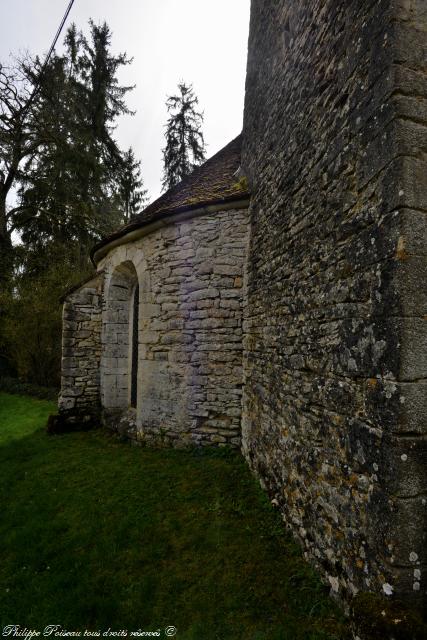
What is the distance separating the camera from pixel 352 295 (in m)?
2.31

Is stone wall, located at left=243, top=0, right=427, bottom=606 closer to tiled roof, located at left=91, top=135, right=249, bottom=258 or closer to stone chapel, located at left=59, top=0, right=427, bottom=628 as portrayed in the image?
stone chapel, located at left=59, top=0, right=427, bottom=628

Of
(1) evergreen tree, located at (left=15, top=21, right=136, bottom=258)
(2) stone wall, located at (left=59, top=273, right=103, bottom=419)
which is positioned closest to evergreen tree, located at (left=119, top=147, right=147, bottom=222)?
(1) evergreen tree, located at (left=15, top=21, right=136, bottom=258)

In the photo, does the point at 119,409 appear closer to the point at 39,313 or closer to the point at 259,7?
the point at 39,313

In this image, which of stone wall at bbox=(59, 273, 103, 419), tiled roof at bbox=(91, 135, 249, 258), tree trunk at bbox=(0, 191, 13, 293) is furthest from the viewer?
tree trunk at bbox=(0, 191, 13, 293)

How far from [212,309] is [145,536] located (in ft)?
10.9

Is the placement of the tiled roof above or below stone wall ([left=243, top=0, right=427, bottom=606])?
above

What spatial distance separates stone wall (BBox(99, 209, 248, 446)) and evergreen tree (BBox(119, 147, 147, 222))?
1211cm

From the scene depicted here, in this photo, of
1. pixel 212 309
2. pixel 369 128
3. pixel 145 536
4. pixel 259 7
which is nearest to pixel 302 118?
pixel 369 128

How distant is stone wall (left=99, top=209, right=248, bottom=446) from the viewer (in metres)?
5.55

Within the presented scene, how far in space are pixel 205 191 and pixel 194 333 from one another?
8.79 ft

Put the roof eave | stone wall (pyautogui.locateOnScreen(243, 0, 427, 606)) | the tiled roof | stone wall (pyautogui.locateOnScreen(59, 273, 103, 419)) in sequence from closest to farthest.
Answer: stone wall (pyautogui.locateOnScreen(243, 0, 427, 606)) < the roof eave < the tiled roof < stone wall (pyautogui.locateOnScreen(59, 273, 103, 419))

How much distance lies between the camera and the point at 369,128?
2.20 m

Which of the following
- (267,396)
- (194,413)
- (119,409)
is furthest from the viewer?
(119,409)

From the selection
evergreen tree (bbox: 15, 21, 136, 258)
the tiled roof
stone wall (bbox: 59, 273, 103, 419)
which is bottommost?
stone wall (bbox: 59, 273, 103, 419)
